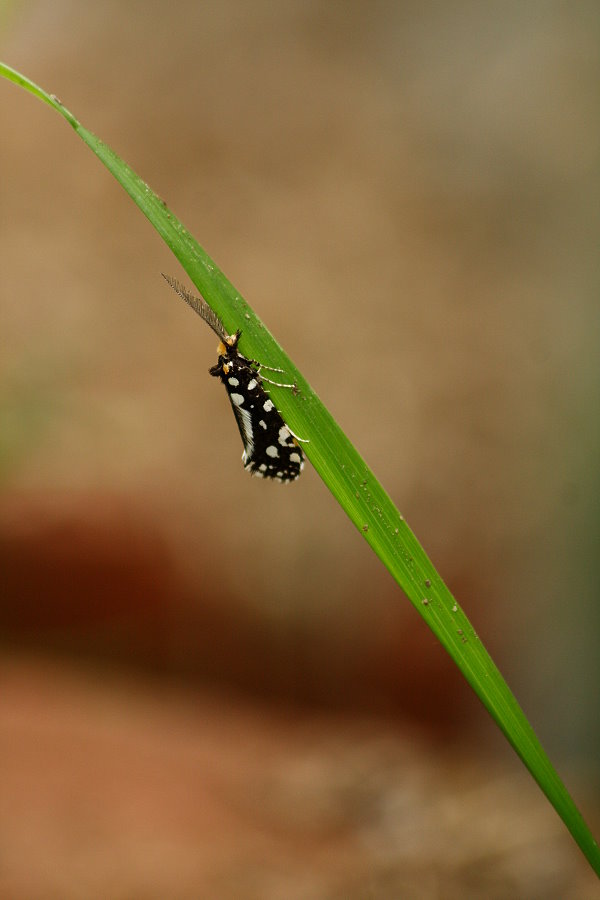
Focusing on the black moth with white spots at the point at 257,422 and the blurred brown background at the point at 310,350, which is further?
the blurred brown background at the point at 310,350

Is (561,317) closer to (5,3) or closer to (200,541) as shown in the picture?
(200,541)

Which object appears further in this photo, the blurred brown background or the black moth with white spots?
the blurred brown background

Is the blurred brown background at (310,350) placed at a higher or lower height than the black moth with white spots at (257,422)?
higher

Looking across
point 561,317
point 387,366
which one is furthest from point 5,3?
point 561,317

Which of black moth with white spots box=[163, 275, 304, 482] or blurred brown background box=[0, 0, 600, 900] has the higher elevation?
blurred brown background box=[0, 0, 600, 900]
